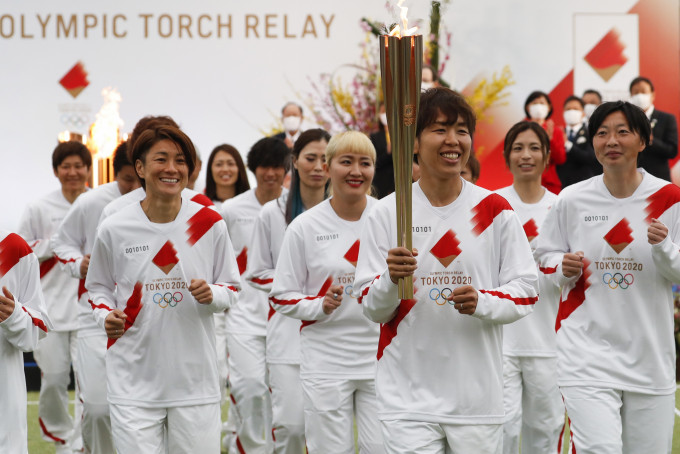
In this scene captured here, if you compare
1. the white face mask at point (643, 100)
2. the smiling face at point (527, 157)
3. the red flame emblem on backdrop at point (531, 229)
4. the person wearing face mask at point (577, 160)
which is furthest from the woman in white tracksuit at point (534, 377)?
the white face mask at point (643, 100)

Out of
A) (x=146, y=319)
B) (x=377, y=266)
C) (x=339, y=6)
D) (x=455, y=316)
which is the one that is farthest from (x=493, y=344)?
(x=339, y=6)

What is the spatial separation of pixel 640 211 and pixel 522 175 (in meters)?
1.58

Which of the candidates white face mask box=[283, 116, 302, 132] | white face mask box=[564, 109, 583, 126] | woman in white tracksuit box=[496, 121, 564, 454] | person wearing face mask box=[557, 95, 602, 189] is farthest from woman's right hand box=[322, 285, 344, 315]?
white face mask box=[564, 109, 583, 126]

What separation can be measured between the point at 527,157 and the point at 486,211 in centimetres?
237

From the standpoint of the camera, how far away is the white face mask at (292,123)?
9.96 meters

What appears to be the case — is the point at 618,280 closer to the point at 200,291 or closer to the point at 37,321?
the point at 200,291

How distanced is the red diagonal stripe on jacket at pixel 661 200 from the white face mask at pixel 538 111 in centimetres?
473

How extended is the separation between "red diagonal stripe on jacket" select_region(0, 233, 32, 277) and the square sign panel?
26.0ft

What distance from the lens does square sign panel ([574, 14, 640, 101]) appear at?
11375 mm

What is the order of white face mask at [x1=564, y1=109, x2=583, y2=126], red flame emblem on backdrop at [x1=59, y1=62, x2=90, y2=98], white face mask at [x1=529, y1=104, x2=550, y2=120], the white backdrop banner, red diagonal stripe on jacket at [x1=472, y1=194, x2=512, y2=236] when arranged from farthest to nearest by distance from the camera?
red flame emblem on backdrop at [x1=59, y1=62, x2=90, y2=98] < the white backdrop banner < white face mask at [x1=564, y1=109, x2=583, y2=126] < white face mask at [x1=529, y1=104, x2=550, y2=120] < red diagonal stripe on jacket at [x1=472, y1=194, x2=512, y2=236]

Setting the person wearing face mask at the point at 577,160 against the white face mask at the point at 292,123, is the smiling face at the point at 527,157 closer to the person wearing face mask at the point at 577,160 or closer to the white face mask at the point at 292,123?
the person wearing face mask at the point at 577,160

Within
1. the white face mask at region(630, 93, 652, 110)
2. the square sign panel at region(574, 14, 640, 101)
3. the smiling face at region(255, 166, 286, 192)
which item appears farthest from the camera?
the square sign panel at region(574, 14, 640, 101)

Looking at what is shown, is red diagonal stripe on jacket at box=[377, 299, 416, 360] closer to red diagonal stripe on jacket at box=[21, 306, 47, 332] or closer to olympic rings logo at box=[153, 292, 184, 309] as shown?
olympic rings logo at box=[153, 292, 184, 309]

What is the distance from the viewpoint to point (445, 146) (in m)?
3.96
